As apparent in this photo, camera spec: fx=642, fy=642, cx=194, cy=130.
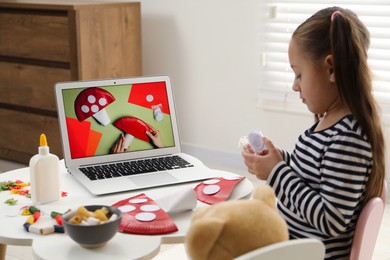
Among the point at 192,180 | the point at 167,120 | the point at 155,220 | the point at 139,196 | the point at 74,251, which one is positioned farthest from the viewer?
the point at 167,120

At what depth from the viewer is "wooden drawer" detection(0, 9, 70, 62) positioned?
11.7 feet

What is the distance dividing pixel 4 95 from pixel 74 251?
2858 mm

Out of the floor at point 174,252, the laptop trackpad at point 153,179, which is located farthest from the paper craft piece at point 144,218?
the floor at point 174,252

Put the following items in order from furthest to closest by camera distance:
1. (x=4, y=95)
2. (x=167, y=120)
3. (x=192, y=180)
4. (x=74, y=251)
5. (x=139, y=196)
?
1. (x=4, y=95)
2. (x=167, y=120)
3. (x=192, y=180)
4. (x=139, y=196)
5. (x=74, y=251)

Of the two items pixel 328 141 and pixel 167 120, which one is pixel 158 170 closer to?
pixel 167 120

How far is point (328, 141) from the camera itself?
4.64 feet

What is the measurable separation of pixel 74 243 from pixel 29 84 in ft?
8.65

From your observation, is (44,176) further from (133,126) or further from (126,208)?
(133,126)

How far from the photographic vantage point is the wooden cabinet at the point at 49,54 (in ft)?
11.6

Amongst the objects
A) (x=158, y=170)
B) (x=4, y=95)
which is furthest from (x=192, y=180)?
(x=4, y=95)

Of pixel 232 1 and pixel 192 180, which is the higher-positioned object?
pixel 232 1

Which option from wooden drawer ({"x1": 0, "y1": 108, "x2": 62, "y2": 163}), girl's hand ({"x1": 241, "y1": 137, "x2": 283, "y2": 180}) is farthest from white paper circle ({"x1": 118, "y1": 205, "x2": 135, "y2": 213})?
wooden drawer ({"x1": 0, "y1": 108, "x2": 62, "y2": 163})

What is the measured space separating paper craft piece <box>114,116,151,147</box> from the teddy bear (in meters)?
0.73

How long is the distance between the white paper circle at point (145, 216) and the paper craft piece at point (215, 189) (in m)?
0.17
